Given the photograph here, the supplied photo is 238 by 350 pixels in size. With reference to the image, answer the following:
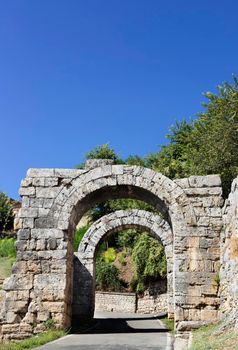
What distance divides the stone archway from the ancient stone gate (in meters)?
5.77

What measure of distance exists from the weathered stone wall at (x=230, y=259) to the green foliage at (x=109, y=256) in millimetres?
20234

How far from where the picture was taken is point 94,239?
18.4 m

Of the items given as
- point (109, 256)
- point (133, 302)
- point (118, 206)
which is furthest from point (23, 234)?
point (118, 206)

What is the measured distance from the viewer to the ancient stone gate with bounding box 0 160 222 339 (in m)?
10.5

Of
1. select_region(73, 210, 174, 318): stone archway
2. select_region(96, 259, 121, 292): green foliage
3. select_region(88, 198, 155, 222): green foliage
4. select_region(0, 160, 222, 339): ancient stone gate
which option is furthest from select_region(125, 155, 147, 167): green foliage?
select_region(0, 160, 222, 339): ancient stone gate

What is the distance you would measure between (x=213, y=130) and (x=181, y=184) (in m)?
8.95

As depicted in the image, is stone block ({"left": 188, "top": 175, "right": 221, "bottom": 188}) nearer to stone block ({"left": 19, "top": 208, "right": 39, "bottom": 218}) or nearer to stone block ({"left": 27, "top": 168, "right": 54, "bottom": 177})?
stone block ({"left": 27, "top": 168, "right": 54, "bottom": 177})

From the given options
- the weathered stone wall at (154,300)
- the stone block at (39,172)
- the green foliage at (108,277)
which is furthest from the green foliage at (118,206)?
the stone block at (39,172)

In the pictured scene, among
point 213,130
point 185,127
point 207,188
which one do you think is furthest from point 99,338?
point 185,127

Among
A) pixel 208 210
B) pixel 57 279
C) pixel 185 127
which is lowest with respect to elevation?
pixel 57 279

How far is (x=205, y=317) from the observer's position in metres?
10.4

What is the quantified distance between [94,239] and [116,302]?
10182mm

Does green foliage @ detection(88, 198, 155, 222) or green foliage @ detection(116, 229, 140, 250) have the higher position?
green foliage @ detection(88, 198, 155, 222)

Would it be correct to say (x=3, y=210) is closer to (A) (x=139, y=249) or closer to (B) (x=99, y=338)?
(A) (x=139, y=249)
